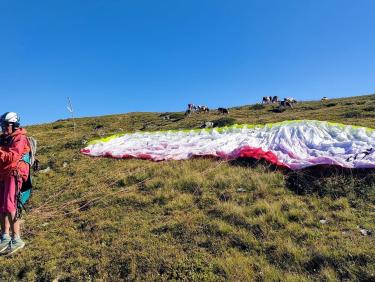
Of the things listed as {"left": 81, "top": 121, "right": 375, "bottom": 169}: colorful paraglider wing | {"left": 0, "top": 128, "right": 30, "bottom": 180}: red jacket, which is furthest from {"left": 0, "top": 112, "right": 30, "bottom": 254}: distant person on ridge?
{"left": 81, "top": 121, "right": 375, "bottom": 169}: colorful paraglider wing

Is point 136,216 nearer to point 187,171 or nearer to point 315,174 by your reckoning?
point 187,171

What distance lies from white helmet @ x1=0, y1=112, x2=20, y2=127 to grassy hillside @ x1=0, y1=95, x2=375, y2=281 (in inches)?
113

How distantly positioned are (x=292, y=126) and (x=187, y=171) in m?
5.23

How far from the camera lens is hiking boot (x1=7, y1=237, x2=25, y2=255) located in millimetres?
8289

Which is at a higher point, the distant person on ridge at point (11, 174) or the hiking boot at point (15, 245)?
the distant person on ridge at point (11, 174)

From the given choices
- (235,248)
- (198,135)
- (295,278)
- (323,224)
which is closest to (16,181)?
(235,248)

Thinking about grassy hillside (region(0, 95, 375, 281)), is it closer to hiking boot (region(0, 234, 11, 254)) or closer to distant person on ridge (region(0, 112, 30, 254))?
hiking boot (region(0, 234, 11, 254))

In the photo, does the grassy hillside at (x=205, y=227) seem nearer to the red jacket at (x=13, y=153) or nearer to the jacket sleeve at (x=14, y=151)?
the red jacket at (x=13, y=153)

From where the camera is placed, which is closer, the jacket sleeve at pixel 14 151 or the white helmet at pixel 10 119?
the jacket sleeve at pixel 14 151

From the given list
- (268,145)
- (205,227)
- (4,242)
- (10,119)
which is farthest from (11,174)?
(268,145)

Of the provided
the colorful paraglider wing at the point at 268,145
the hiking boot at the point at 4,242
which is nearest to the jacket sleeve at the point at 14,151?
the hiking boot at the point at 4,242

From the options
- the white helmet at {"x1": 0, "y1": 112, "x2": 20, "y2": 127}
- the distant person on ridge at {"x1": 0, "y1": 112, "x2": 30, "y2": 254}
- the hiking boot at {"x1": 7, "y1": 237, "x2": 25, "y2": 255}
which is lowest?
the hiking boot at {"x1": 7, "y1": 237, "x2": 25, "y2": 255}

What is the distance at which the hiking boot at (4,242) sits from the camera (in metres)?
8.21

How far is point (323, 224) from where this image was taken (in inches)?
314
